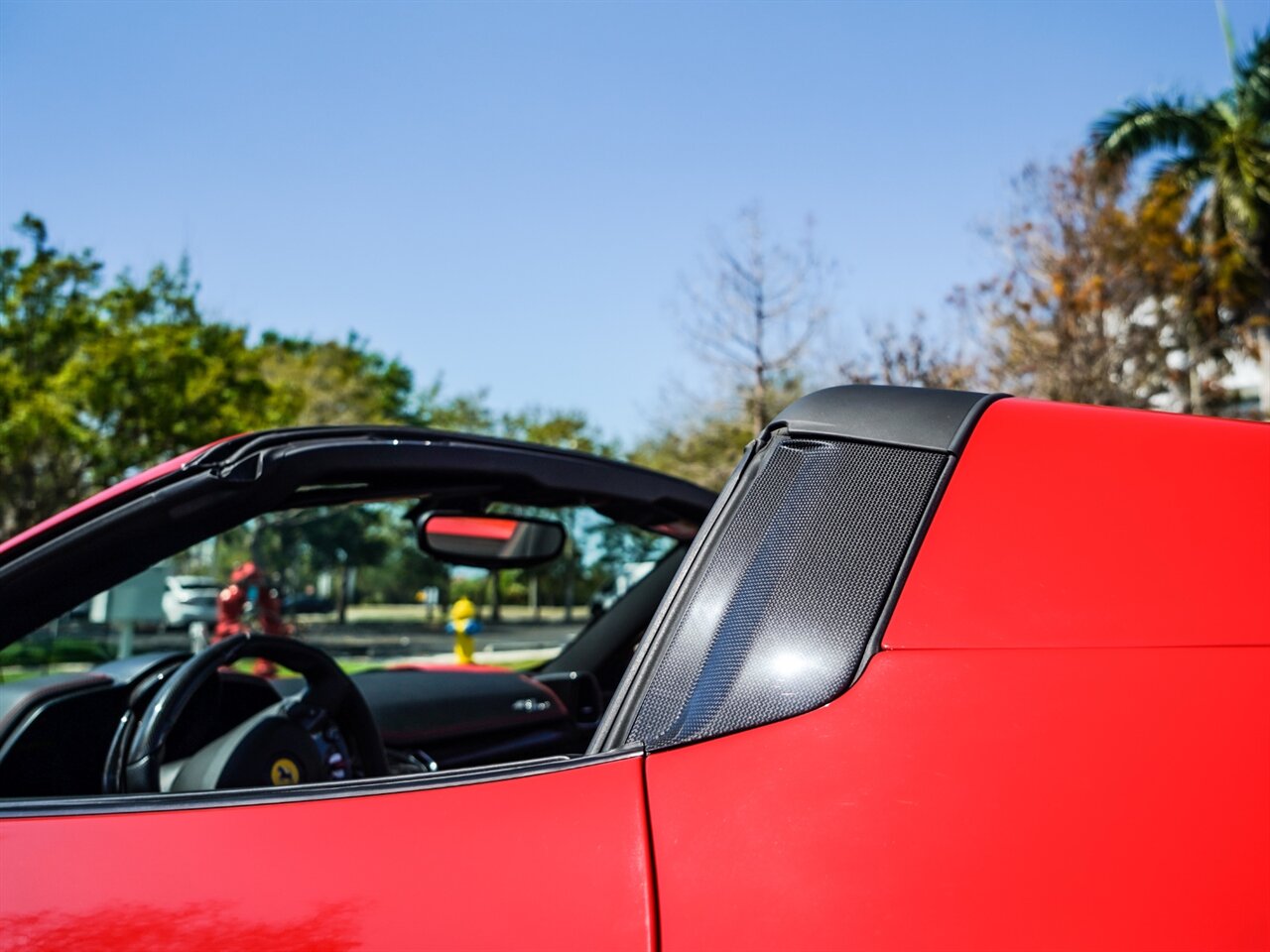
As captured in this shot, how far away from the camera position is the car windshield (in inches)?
85.8

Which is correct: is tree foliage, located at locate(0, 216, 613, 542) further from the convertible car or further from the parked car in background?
the convertible car

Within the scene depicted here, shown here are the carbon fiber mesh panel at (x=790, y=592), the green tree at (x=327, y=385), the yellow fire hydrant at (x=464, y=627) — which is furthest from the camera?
the green tree at (x=327, y=385)

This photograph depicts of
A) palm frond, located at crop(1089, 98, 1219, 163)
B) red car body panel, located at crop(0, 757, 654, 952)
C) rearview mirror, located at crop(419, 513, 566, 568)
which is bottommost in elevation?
red car body panel, located at crop(0, 757, 654, 952)

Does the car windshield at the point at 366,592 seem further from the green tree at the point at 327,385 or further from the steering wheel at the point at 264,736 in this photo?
the green tree at the point at 327,385

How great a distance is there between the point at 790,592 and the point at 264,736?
112 cm

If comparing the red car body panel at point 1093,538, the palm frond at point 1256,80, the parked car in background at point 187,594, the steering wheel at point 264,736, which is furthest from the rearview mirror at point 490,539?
the palm frond at point 1256,80

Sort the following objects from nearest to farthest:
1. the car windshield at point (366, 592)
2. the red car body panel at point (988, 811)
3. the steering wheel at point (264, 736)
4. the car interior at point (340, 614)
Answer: the red car body panel at point (988, 811)
the car interior at point (340, 614)
the steering wheel at point (264, 736)
the car windshield at point (366, 592)

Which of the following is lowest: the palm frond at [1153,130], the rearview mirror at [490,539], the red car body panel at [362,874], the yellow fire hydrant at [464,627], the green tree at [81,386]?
the yellow fire hydrant at [464,627]

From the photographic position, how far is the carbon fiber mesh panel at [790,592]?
1079 mm

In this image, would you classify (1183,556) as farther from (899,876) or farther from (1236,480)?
(899,876)

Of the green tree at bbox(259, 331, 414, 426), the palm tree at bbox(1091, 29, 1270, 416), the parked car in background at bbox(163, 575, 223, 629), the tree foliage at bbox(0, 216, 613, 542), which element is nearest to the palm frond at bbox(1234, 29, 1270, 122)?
the palm tree at bbox(1091, 29, 1270, 416)

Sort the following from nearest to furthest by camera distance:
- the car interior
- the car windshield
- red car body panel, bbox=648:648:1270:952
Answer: red car body panel, bbox=648:648:1270:952 < the car interior < the car windshield

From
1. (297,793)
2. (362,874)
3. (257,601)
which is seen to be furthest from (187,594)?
(362,874)

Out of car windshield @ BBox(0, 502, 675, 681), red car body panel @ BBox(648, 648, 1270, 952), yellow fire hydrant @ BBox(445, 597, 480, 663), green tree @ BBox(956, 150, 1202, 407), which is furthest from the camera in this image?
green tree @ BBox(956, 150, 1202, 407)
